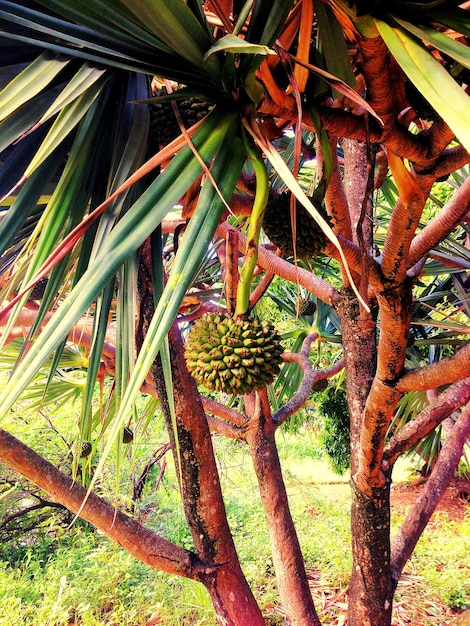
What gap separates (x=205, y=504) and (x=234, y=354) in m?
0.75

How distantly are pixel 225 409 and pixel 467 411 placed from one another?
806mm

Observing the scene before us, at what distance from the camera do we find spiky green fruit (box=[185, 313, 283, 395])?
0.54 meters

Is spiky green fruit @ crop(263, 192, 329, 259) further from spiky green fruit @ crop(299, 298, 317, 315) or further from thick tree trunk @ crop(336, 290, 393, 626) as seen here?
spiky green fruit @ crop(299, 298, 317, 315)

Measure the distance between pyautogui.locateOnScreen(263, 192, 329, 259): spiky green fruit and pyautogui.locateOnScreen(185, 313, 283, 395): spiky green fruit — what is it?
6.2 inches

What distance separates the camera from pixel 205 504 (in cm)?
117

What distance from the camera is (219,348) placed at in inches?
22.0

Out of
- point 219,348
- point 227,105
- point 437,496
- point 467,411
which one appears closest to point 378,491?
point 437,496

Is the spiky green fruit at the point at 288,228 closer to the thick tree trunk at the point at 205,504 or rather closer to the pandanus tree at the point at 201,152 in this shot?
the pandanus tree at the point at 201,152

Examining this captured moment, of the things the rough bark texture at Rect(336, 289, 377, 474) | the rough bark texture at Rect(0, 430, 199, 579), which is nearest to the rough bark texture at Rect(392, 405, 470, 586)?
the rough bark texture at Rect(336, 289, 377, 474)

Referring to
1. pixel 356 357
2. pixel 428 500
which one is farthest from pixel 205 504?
pixel 428 500

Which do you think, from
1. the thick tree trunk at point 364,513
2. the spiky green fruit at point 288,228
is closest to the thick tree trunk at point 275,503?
the thick tree trunk at point 364,513

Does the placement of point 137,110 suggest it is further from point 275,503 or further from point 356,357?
point 275,503

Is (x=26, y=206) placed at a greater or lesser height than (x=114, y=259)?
greater

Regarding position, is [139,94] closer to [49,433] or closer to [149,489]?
[49,433]
